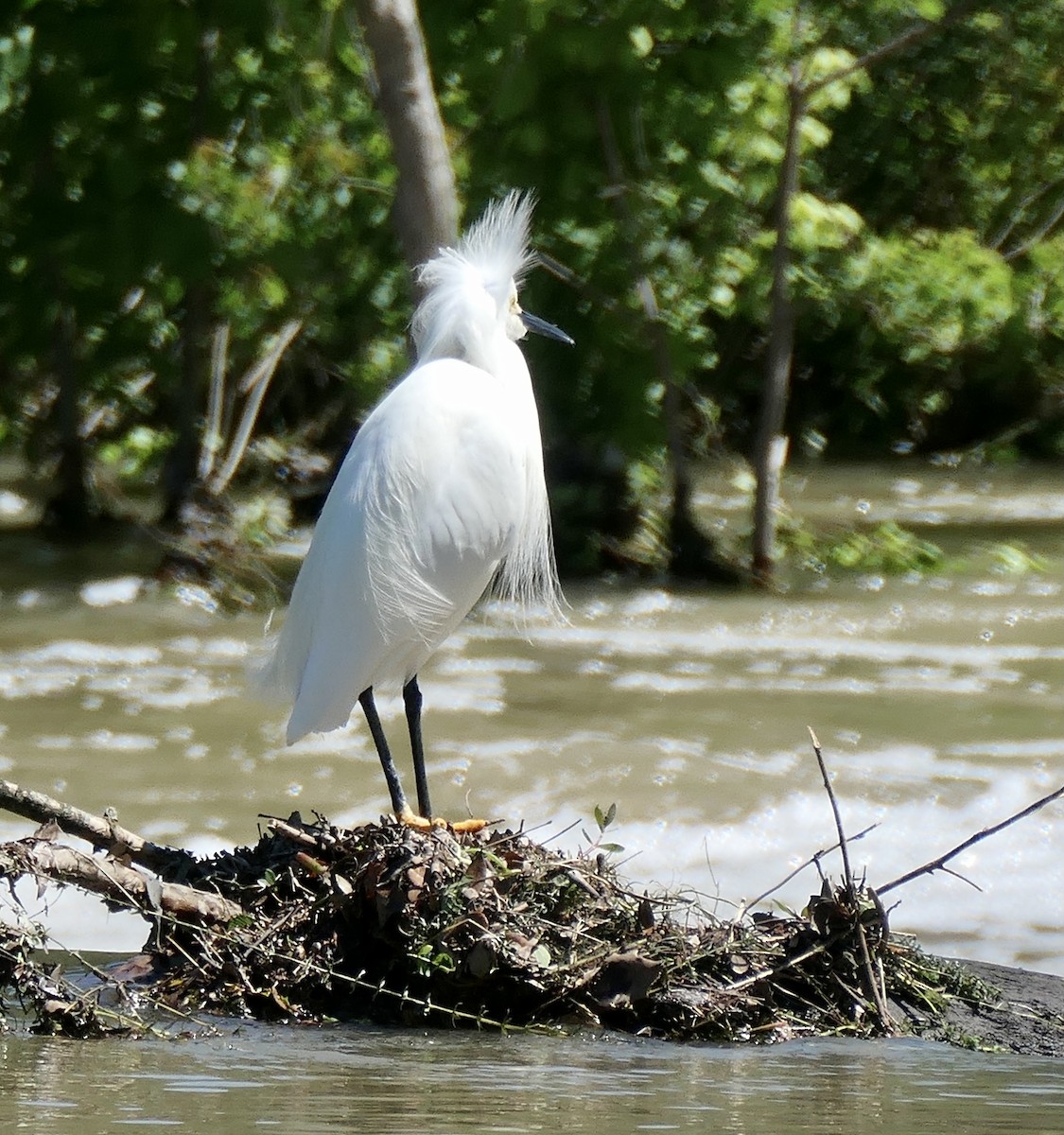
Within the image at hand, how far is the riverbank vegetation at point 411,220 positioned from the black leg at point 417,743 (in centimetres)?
333

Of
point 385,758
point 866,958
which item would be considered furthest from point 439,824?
point 866,958

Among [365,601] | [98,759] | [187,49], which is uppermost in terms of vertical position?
[187,49]

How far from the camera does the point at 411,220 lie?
8438mm

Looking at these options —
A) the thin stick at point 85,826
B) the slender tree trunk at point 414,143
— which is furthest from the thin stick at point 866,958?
the slender tree trunk at point 414,143

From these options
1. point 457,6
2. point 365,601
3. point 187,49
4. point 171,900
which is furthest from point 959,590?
point 171,900

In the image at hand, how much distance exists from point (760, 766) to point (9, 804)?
3752mm

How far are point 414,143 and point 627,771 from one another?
3020 millimetres

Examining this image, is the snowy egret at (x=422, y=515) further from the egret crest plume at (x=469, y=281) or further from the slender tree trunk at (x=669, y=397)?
the slender tree trunk at (x=669, y=397)

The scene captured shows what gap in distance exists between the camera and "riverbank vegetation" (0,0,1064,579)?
980cm

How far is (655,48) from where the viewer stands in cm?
985

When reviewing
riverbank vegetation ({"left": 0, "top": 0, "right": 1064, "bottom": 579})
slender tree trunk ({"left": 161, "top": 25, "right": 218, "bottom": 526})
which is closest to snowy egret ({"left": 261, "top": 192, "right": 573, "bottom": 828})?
riverbank vegetation ({"left": 0, "top": 0, "right": 1064, "bottom": 579})

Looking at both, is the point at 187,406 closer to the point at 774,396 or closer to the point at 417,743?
the point at 774,396

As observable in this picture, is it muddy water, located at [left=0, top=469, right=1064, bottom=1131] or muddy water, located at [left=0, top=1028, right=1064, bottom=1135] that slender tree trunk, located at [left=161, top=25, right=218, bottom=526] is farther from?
muddy water, located at [left=0, top=1028, right=1064, bottom=1135]

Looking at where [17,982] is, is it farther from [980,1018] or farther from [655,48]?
[655,48]
